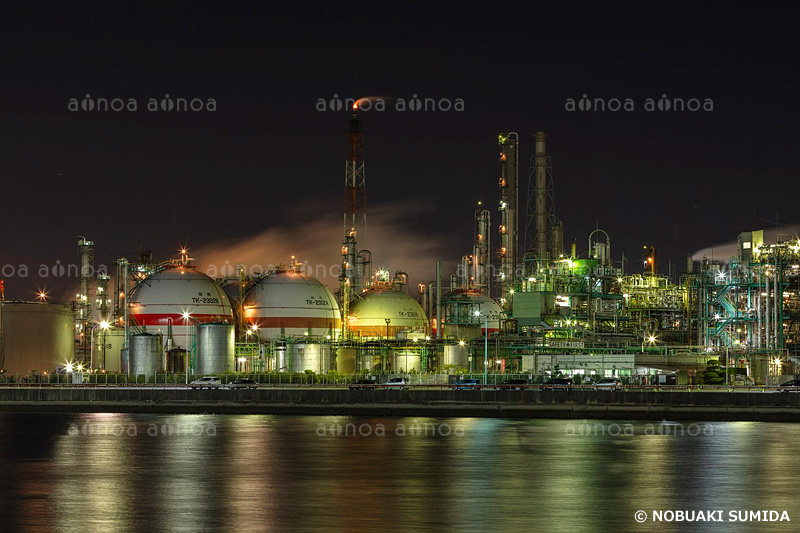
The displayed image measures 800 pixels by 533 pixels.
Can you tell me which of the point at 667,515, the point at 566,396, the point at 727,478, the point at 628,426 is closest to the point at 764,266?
the point at 566,396

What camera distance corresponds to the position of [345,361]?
116562 millimetres

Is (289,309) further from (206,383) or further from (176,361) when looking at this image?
(206,383)

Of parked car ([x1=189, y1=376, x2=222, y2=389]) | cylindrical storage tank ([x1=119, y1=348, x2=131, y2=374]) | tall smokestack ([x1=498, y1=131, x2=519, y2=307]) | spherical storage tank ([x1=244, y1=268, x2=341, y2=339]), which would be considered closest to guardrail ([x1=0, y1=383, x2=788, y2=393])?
parked car ([x1=189, y1=376, x2=222, y2=389])

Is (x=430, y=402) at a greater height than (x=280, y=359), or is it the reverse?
(x=280, y=359)

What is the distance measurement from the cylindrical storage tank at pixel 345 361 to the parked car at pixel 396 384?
20524 mm

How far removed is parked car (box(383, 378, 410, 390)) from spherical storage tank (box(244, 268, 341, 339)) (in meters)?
24.4

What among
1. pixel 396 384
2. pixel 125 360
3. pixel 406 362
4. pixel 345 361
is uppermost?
pixel 125 360

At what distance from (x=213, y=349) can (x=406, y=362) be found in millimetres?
20099

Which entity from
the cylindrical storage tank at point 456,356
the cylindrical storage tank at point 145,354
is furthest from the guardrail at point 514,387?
the cylindrical storage tank at point 456,356

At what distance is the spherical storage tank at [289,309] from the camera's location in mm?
118250

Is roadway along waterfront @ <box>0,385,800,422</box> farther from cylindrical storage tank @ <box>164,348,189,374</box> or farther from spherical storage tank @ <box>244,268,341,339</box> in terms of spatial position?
spherical storage tank @ <box>244,268,341,339</box>

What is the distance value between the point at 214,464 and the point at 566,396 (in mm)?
37171

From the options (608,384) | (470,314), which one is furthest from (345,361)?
(608,384)

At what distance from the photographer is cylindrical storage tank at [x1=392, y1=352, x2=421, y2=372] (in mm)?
115625
